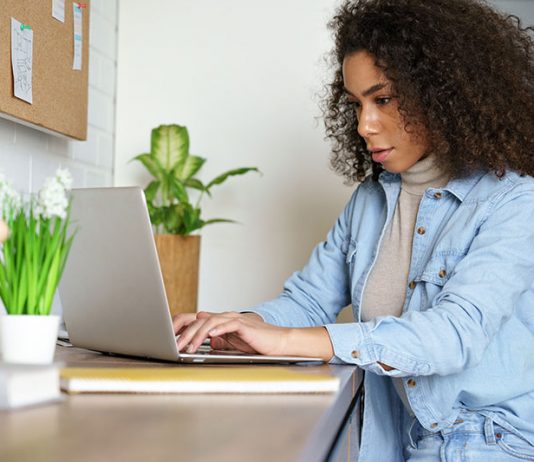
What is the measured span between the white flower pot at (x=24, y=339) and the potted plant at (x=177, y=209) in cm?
164

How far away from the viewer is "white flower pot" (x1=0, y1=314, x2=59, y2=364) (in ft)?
3.16

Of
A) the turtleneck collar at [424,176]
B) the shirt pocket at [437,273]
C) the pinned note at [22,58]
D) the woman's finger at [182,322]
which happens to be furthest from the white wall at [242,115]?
the woman's finger at [182,322]

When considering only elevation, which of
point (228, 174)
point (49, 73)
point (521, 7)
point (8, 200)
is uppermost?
point (521, 7)

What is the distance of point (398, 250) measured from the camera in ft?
5.50

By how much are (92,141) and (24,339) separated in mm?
1913

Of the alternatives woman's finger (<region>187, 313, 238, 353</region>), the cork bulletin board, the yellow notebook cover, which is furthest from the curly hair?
the cork bulletin board

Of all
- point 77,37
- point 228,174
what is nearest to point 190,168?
point 228,174

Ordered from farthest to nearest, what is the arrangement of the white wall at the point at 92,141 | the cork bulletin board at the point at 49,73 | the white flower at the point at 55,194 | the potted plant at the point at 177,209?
the potted plant at the point at 177,209 < the white wall at the point at 92,141 < the cork bulletin board at the point at 49,73 < the white flower at the point at 55,194

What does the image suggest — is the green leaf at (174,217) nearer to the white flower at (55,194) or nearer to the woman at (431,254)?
the woman at (431,254)

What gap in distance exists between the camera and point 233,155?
291 centimetres

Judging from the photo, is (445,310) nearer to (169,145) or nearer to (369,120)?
(369,120)

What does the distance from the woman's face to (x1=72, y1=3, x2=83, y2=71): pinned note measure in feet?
3.65

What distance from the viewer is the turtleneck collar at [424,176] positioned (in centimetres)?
168

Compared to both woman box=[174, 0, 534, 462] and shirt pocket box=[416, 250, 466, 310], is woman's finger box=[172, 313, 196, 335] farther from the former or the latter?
shirt pocket box=[416, 250, 466, 310]
